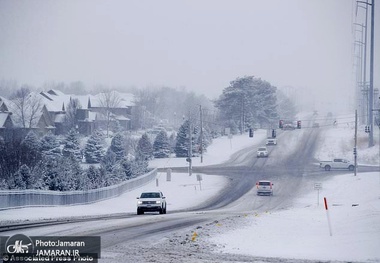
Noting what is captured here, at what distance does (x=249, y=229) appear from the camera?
86.3 ft

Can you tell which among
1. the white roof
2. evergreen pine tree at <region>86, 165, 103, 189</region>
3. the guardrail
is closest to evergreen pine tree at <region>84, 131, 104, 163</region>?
the white roof

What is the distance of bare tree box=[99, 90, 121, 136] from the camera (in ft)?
524

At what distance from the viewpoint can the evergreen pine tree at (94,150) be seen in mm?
111150

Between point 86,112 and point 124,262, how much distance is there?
137789mm

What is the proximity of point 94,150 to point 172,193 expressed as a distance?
1766 inches

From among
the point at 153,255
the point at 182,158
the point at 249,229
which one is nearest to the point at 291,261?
the point at 153,255

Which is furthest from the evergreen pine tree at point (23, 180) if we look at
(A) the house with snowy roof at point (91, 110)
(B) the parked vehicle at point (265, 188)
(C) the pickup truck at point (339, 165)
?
(A) the house with snowy roof at point (91, 110)

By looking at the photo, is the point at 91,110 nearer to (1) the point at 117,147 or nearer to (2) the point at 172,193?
(1) the point at 117,147

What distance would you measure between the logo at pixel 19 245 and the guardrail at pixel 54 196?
16249mm

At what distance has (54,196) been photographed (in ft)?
145

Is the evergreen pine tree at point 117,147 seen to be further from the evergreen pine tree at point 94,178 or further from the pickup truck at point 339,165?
the evergreen pine tree at point 94,178

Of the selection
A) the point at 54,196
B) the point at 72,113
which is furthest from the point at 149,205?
the point at 72,113

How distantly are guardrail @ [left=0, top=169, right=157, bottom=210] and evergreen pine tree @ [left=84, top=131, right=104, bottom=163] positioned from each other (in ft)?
146

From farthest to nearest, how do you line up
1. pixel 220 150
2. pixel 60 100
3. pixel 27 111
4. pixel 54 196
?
pixel 60 100, pixel 27 111, pixel 220 150, pixel 54 196
